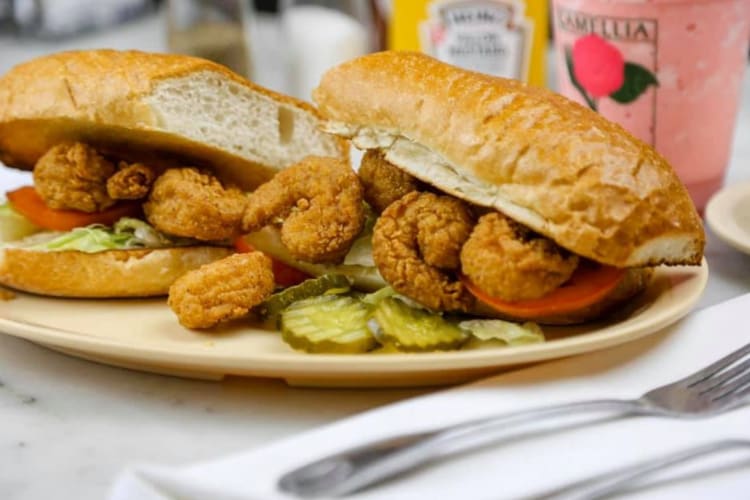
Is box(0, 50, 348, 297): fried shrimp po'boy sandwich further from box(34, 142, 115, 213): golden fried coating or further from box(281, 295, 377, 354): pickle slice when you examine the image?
box(281, 295, 377, 354): pickle slice

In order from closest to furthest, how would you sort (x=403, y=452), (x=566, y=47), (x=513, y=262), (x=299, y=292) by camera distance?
(x=403, y=452), (x=513, y=262), (x=299, y=292), (x=566, y=47)

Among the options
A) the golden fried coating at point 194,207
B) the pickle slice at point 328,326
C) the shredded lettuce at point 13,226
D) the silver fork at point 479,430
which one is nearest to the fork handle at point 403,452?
the silver fork at point 479,430

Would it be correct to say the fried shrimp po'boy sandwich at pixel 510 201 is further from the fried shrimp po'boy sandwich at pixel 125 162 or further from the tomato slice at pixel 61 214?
the tomato slice at pixel 61 214

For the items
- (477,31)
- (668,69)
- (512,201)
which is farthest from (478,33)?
(512,201)

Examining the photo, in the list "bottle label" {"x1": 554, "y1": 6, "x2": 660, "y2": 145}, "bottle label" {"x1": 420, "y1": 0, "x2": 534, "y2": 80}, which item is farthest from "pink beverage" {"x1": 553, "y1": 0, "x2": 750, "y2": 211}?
"bottle label" {"x1": 420, "y1": 0, "x2": 534, "y2": 80}

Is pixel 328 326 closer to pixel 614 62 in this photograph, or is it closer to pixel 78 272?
pixel 78 272

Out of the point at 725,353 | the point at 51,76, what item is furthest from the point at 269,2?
the point at 725,353

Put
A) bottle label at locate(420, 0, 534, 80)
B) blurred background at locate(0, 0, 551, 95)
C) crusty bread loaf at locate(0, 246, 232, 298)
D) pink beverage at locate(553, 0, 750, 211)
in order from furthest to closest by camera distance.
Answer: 1. blurred background at locate(0, 0, 551, 95)
2. bottle label at locate(420, 0, 534, 80)
3. pink beverage at locate(553, 0, 750, 211)
4. crusty bread loaf at locate(0, 246, 232, 298)
